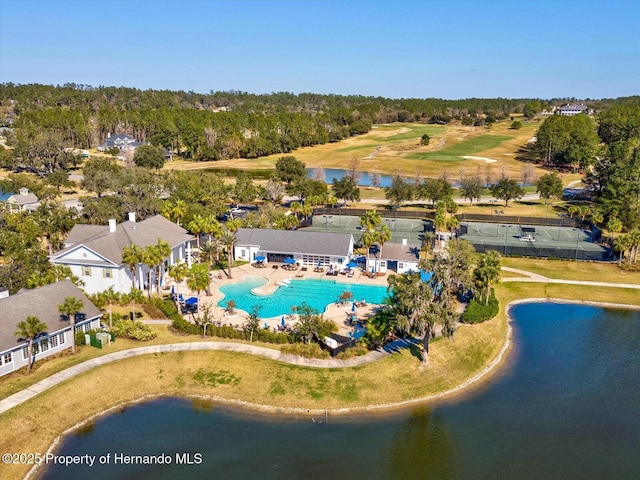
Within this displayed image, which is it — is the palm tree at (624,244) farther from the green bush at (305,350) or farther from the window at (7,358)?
the window at (7,358)

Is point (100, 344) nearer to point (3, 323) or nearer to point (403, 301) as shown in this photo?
point (3, 323)

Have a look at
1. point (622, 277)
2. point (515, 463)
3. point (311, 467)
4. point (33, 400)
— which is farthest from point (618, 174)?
point (33, 400)

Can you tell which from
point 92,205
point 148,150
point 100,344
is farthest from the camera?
point 148,150

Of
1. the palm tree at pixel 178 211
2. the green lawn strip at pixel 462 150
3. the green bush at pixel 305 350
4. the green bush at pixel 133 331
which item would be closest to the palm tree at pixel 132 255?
the green bush at pixel 133 331

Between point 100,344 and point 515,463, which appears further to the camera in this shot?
point 100,344

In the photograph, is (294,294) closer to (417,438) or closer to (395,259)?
(395,259)

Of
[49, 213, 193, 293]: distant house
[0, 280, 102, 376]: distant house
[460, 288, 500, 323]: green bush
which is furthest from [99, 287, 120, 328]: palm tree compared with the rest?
[460, 288, 500, 323]: green bush
